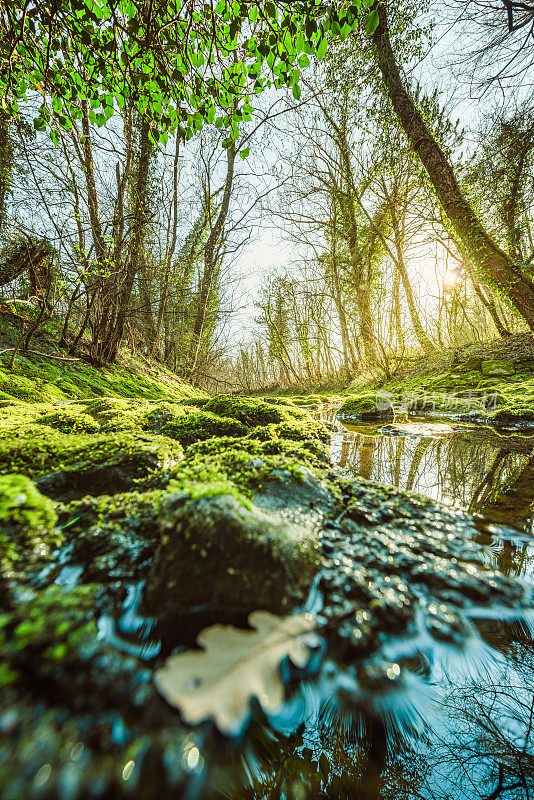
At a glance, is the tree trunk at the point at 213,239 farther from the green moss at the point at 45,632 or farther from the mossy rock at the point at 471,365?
the green moss at the point at 45,632

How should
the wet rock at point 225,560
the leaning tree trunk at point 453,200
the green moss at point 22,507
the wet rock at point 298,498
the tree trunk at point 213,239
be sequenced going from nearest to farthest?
the wet rock at point 225,560, the green moss at point 22,507, the wet rock at point 298,498, the leaning tree trunk at point 453,200, the tree trunk at point 213,239

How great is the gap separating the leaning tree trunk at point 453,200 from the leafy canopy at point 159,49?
623cm

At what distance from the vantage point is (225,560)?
0.89 meters

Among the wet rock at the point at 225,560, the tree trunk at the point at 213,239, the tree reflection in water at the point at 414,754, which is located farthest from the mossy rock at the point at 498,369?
the tree trunk at the point at 213,239

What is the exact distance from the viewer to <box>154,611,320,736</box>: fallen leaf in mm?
608

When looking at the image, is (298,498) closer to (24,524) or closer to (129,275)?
(24,524)

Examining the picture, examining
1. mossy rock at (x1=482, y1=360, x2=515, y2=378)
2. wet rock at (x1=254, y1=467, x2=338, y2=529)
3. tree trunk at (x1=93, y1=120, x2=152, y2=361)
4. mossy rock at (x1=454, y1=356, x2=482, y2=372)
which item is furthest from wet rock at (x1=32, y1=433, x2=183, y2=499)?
mossy rock at (x1=454, y1=356, x2=482, y2=372)

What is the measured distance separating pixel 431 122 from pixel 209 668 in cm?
1189

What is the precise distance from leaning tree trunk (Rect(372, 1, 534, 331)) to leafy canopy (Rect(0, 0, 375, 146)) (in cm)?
623

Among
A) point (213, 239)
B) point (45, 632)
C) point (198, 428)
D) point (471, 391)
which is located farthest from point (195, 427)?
point (213, 239)

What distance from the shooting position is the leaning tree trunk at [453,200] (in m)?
6.59

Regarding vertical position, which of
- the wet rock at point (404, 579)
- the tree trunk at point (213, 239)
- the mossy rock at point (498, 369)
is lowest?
the wet rock at point (404, 579)

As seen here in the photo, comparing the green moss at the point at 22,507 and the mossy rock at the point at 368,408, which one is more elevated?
the mossy rock at the point at 368,408

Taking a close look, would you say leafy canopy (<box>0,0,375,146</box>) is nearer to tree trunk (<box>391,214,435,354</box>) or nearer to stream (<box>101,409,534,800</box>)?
stream (<box>101,409,534,800</box>)
